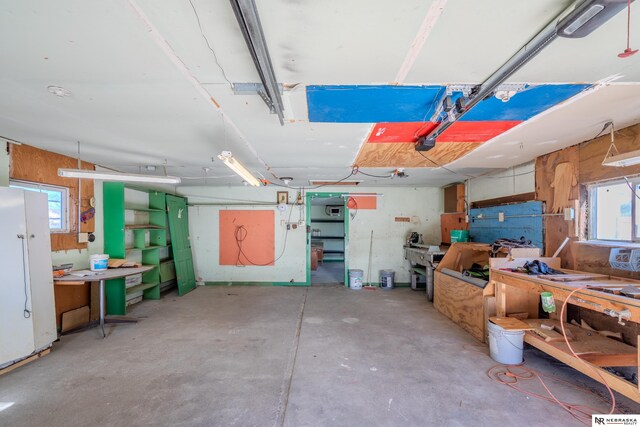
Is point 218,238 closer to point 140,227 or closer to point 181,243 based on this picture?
point 181,243

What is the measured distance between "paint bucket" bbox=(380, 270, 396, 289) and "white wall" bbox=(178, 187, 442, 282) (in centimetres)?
23

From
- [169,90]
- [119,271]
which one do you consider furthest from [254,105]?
[119,271]

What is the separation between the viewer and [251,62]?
1559 millimetres

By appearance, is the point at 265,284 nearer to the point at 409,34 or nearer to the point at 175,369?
the point at 175,369

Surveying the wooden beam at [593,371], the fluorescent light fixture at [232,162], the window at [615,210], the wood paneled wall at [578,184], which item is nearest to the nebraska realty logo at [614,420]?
the wooden beam at [593,371]

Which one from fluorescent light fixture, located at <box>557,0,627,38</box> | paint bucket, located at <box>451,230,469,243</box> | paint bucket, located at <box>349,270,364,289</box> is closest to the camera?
fluorescent light fixture, located at <box>557,0,627,38</box>

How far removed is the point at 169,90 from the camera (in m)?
1.88

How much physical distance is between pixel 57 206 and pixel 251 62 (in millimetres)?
3825

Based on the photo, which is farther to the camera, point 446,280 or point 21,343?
point 446,280

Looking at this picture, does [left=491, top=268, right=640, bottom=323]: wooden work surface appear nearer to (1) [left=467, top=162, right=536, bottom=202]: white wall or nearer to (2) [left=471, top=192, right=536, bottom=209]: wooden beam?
(2) [left=471, top=192, right=536, bottom=209]: wooden beam

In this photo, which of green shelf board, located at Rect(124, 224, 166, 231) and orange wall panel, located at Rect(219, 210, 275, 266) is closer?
green shelf board, located at Rect(124, 224, 166, 231)

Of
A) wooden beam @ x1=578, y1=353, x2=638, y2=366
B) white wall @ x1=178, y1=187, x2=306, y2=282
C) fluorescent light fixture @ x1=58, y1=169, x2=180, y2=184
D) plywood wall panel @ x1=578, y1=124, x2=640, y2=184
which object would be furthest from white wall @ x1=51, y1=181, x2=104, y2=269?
plywood wall panel @ x1=578, y1=124, x2=640, y2=184

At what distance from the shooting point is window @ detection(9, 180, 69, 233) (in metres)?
3.50

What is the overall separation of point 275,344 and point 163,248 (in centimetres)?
388
